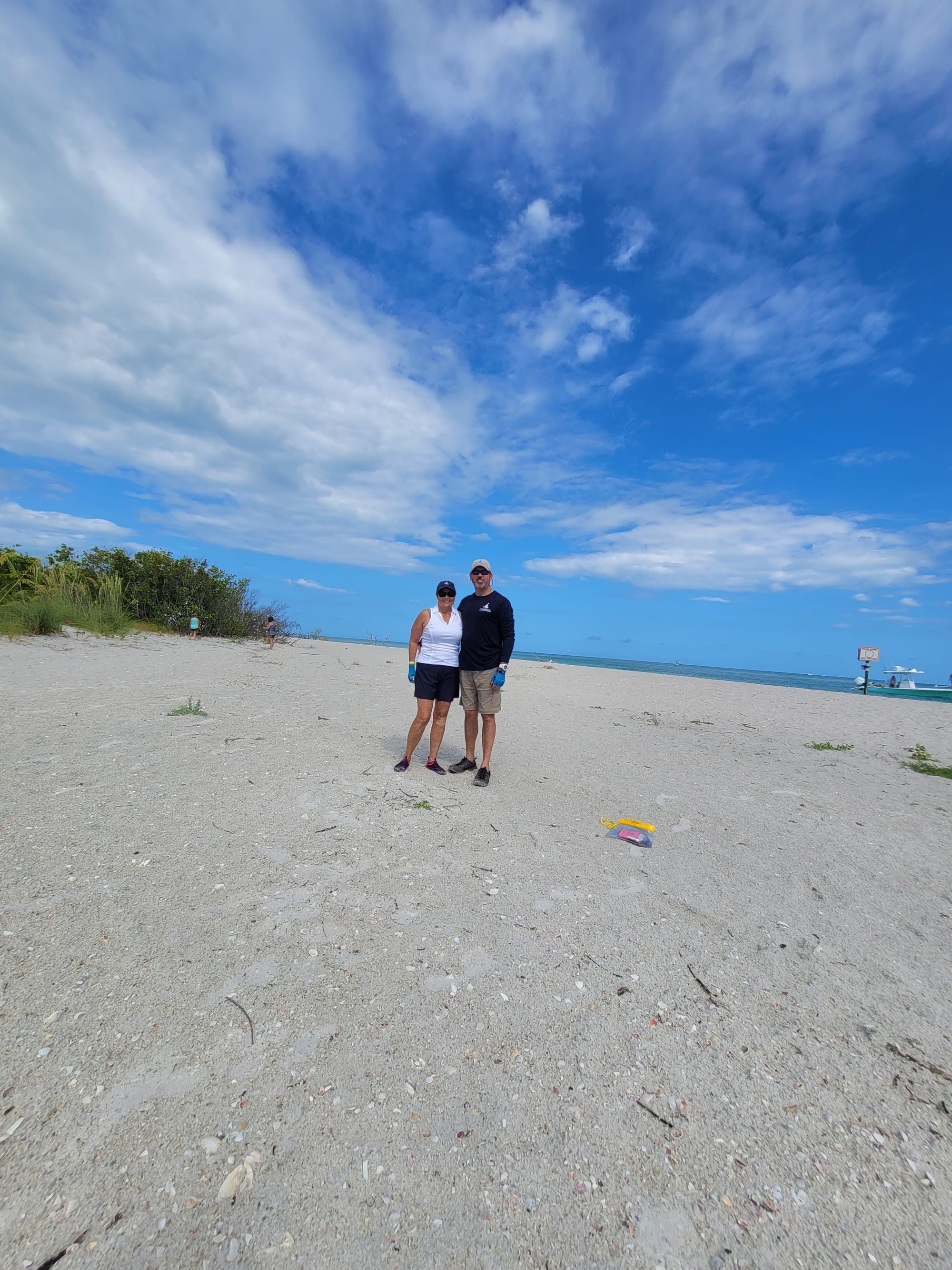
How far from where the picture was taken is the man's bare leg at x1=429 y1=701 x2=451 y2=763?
5.46 metres

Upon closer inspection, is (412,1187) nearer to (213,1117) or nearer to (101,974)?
(213,1117)

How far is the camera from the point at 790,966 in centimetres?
263

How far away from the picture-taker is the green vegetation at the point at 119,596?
527 inches

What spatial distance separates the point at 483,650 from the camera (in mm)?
5422

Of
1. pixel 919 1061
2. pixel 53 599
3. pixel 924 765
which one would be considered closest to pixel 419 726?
pixel 919 1061

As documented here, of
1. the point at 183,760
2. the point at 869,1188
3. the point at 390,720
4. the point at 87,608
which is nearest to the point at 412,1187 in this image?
the point at 869,1188

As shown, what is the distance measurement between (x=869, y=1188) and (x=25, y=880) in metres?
3.82

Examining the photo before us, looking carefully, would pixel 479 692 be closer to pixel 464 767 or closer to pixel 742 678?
pixel 464 767

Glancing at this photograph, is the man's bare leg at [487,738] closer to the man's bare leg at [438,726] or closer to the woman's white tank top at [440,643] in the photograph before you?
the man's bare leg at [438,726]

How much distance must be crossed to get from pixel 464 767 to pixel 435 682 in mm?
986

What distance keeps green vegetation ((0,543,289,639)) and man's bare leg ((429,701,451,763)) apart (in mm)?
11971

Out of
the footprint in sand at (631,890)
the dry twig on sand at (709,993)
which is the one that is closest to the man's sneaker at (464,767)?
the footprint in sand at (631,890)

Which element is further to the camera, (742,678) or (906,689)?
(742,678)

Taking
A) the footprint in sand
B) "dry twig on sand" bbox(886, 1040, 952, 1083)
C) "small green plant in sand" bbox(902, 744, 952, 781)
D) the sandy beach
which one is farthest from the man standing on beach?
"small green plant in sand" bbox(902, 744, 952, 781)
